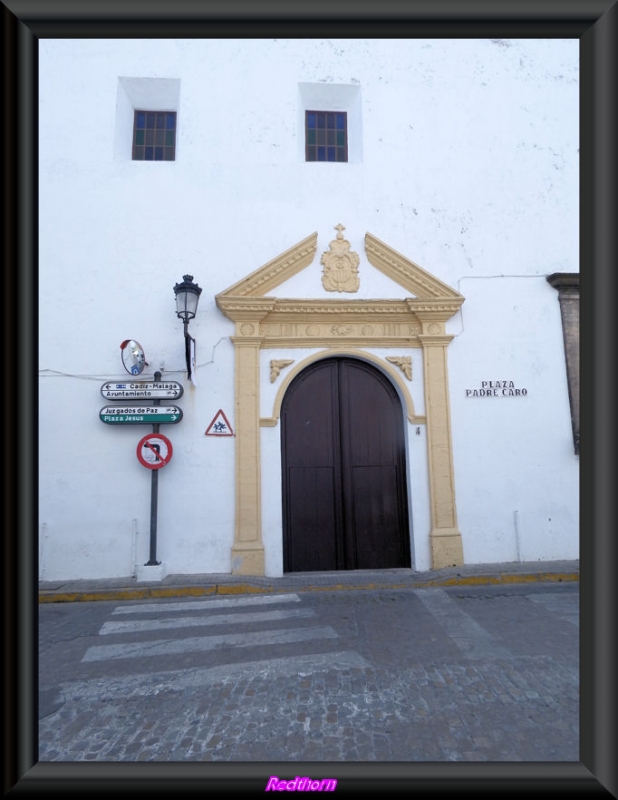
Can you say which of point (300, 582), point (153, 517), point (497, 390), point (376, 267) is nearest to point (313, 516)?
point (300, 582)

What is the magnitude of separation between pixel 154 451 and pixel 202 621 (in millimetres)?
2478

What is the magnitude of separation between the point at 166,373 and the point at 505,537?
5.46 metres

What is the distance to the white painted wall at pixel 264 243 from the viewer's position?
6852 mm

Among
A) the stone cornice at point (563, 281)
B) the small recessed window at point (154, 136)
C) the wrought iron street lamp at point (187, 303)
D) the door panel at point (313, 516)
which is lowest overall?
the door panel at point (313, 516)

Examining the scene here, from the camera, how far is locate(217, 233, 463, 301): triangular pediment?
719 cm

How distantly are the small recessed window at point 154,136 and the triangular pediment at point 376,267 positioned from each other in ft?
8.89

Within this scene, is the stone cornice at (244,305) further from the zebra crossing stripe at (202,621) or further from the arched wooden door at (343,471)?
the zebra crossing stripe at (202,621)

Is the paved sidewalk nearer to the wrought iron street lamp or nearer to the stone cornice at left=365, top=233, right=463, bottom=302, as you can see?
the wrought iron street lamp

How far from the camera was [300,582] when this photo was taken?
21.2ft

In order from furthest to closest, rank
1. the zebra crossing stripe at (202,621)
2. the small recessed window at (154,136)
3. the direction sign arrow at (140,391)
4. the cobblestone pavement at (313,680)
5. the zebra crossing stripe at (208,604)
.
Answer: the small recessed window at (154,136) < the direction sign arrow at (140,391) < the zebra crossing stripe at (208,604) < the zebra crossing stripe at (202,621) < the cobblestone pavement at (313,680)

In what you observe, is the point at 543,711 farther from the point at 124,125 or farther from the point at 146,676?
the point at 124,125

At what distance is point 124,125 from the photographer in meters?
7.88
